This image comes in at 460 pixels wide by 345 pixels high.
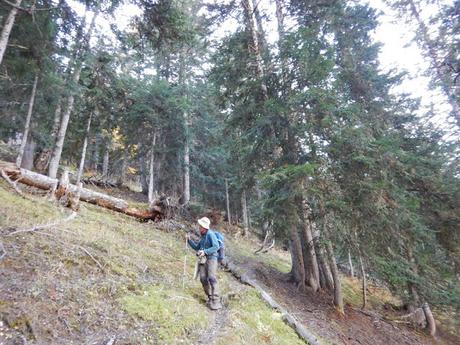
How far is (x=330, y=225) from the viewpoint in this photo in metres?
Answer: 9.05

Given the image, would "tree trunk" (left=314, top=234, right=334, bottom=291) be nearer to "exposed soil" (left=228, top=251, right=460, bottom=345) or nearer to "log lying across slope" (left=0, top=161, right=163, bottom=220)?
"exposed soil" (left=228, top=251, right=460, bottom=345)

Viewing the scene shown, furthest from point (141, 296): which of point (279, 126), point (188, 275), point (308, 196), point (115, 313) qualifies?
point (279, 126)

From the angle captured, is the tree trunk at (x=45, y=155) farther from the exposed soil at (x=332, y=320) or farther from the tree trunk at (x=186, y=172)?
the exposed soil at (x=332, y=320)

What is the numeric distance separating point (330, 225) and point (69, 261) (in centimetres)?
698

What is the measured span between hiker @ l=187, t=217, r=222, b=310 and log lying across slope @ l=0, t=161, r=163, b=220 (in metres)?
6.49

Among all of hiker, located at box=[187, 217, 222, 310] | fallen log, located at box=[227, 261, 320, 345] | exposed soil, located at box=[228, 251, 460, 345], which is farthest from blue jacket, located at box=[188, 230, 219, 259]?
exposed soil, located at box=[228, 251, 460, 345]

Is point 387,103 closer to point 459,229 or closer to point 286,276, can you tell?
point 459,229

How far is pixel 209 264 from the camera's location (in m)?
6.60

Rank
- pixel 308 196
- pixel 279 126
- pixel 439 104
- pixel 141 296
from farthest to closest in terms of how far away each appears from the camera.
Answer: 1. pixel 439 104
2. pixel 279 126
3. pixel 308 196
4. pixel 141 296

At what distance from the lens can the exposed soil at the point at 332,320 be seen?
345 inches

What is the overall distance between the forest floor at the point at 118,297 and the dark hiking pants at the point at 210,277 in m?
0.32

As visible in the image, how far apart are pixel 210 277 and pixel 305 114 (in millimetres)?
6243

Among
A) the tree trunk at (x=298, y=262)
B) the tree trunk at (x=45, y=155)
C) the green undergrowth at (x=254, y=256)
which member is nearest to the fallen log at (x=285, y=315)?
the tree trunk at (x=298, y=262)

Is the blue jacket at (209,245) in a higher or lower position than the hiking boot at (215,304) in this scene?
higher
